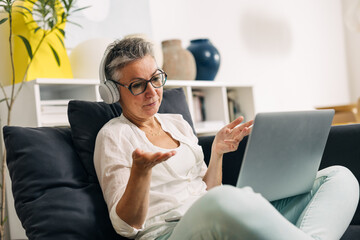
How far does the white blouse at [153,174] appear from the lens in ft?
4.20

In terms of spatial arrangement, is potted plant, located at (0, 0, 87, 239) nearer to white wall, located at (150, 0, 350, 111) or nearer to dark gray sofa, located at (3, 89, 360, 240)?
dark gray sofa, located at (3, 89, 360, 240)

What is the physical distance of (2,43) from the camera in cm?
237

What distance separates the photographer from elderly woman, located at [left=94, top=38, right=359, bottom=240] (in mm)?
986

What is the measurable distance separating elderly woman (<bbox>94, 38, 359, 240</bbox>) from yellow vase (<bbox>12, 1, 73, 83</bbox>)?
91cm

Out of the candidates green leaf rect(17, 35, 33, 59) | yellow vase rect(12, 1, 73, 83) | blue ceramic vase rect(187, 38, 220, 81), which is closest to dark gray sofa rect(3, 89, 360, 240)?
green leaf rect(17, 35, 33, 59)

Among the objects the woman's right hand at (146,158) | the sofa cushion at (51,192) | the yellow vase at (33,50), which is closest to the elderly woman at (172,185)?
the woman's right hand at (146,158)

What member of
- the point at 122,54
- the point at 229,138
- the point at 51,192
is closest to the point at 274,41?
the point at 229,138

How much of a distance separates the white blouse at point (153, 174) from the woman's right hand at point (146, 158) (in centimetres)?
17

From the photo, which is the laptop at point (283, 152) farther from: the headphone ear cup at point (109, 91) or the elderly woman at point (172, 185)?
the headphone ear cup at point (109, 91)

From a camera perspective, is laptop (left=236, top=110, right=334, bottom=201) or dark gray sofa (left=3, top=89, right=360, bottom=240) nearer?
laptop (left=236, top=110, right=334, bottom=201)

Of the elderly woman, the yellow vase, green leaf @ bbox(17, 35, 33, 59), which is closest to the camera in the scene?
the elderly woman

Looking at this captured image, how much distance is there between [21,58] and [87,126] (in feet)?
3.16

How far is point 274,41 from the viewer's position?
448 centimetres

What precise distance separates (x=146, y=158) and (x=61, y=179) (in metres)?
0.43
